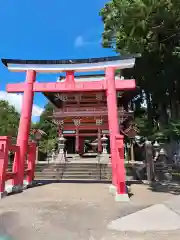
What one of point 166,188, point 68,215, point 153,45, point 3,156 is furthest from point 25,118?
point 153,45

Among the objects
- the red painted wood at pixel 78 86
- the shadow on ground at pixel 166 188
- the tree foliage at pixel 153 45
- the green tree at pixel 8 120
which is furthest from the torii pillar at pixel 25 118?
the green tree at pixel 8 120

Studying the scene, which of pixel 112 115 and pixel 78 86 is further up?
pixel 78 86

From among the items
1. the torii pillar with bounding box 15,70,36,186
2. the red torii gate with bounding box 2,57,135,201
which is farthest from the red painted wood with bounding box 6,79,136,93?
the torii pillar with bounding box 15,70,36,186

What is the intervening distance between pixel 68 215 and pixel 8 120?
26.9 meters

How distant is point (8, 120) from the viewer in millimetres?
29750

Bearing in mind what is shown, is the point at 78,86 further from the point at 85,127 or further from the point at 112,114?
the point at 85,127

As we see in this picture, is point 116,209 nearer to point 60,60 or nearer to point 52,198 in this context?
point 52,198

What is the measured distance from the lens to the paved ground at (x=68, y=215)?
4062 mm

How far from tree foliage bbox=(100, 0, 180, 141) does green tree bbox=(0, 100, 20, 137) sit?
17.5 metres

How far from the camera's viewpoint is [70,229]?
438 centimetres

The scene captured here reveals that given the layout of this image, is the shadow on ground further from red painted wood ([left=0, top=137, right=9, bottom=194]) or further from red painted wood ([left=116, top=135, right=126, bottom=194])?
red painted wood ([left=0, top=137, right=9, bottom=194])

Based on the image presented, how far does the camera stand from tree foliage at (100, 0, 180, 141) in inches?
391

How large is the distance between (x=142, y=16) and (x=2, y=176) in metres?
9.17

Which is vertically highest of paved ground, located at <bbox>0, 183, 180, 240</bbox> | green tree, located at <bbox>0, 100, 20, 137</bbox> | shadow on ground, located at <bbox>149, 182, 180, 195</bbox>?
green tree, located at <bbox>0, 100, 20, 137</bbox>
